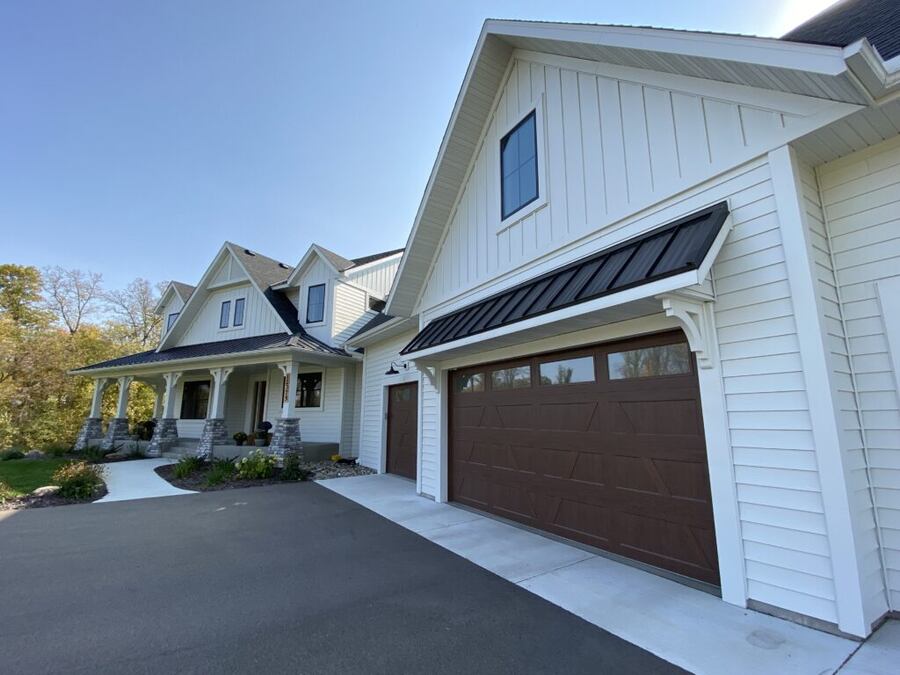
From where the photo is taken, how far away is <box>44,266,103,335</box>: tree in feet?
77.9

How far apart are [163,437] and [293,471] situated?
788 cm

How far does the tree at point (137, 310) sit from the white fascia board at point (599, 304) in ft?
94.3

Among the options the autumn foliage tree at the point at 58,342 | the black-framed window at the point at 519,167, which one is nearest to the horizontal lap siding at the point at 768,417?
the black-framed window at the point at 519,167

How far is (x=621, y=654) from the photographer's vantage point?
2.60 m

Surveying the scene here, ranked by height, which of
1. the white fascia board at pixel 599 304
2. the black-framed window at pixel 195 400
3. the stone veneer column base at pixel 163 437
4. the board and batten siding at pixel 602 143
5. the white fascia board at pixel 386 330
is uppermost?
the board and batten siding at pixel 602 143

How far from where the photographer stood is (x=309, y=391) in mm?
14055

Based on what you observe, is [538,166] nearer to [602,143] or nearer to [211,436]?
[602,143]

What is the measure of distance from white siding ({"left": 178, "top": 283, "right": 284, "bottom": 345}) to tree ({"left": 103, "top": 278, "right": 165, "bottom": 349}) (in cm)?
1211

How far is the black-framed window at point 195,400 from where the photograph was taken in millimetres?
16594

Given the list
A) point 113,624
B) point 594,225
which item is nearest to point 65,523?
point 113,624

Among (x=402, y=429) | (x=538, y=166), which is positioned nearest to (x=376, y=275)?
(x=402, y=429)

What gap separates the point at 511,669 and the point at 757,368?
2.94 m

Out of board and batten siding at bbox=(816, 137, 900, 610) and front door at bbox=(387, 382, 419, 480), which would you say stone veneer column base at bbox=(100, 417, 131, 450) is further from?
board and batten siding at bbox=(816, 137, 900, 610)

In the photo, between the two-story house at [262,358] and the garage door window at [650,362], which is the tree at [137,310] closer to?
the two-story house at [262,358]
